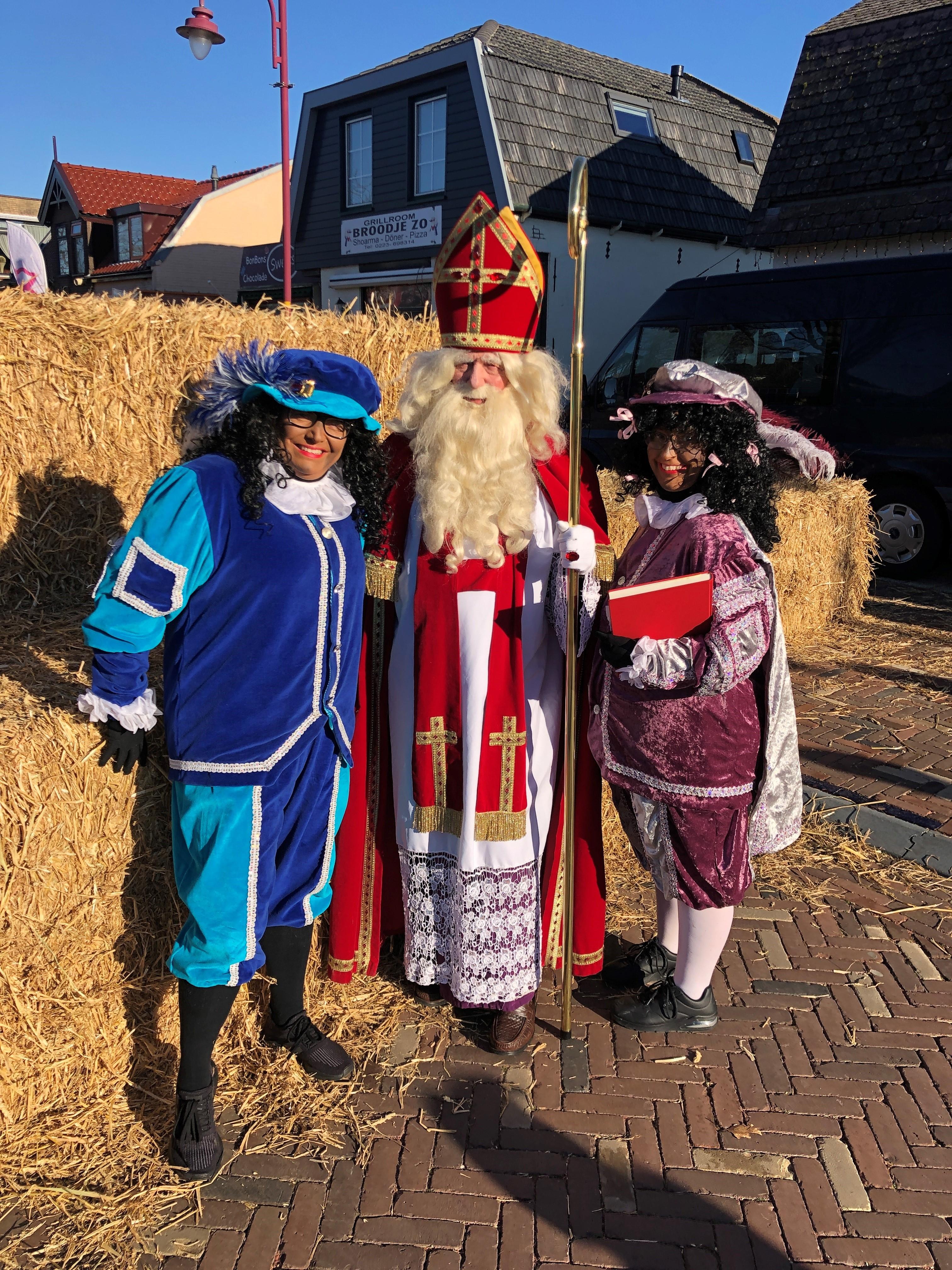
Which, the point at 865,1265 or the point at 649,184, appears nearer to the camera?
the point at 865,1265

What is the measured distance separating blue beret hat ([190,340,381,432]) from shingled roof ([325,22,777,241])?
45.1 feet

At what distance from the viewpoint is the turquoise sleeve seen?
2062 mm

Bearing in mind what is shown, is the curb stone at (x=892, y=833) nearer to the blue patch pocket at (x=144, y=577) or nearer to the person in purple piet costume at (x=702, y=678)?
the person in purple piet costume at (x=702, y=678)

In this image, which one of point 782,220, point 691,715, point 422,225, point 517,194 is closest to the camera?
point 691,715

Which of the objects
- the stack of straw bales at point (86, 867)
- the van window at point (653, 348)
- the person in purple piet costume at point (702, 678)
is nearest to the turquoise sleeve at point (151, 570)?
the stack of straw bales at point (86, 867)

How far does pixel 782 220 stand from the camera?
43.4 ft

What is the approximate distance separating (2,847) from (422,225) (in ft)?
53.5

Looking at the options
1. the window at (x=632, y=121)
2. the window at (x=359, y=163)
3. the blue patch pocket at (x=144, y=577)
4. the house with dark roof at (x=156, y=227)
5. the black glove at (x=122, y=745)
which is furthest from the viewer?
the house with dark roof at (x=156, y=227)

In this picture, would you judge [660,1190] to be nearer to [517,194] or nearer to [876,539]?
[876,539]

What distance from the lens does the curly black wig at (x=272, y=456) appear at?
2.21 meters

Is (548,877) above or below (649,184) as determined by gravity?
below

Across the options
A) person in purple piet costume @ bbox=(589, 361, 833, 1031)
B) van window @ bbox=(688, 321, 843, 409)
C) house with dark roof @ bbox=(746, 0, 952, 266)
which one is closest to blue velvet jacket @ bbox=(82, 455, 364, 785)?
person in purple piet costume @ bbox=(589, 361, 833, 1031)

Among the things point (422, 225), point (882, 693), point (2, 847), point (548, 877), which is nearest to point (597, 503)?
point (548, 877)

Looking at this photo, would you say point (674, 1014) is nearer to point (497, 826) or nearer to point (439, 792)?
point (497, 826)
